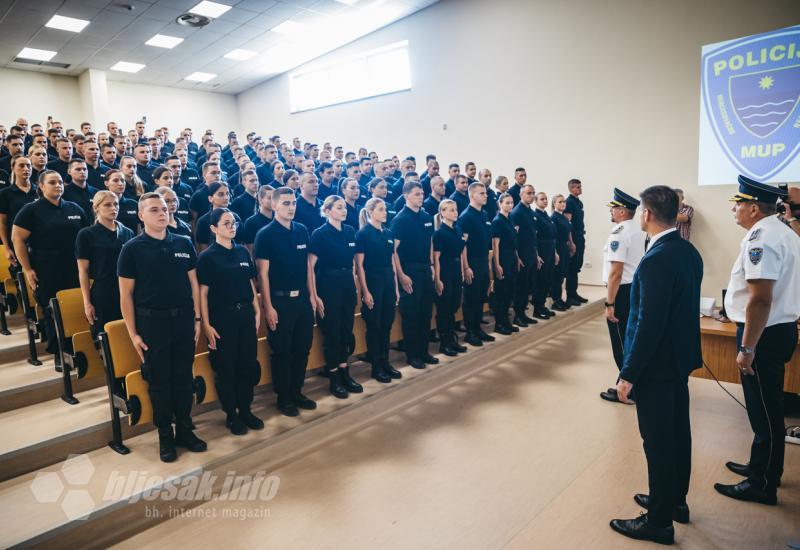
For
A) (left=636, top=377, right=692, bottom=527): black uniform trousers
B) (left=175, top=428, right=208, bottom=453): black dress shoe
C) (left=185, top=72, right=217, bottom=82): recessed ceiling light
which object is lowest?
(left=175, top=428, right=208, bottom=453): black dress shoe

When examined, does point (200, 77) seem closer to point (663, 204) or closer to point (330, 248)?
point (330, 248)

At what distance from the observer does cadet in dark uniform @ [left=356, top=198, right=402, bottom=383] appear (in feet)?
12.7

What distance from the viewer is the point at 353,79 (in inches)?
444

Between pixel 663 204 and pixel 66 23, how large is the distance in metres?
10.4

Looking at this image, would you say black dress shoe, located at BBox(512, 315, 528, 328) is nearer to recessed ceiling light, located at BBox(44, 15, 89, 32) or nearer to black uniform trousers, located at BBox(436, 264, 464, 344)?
black uniform trousers, located at BBox(436, 264, 464, 344)

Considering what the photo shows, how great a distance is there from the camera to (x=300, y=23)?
9.73 meters

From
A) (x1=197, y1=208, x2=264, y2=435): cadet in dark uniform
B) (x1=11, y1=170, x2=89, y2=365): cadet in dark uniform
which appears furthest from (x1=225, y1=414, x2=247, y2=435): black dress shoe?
(x1=11, y1=170, x2=89, y2=365): cadet in dark uniform

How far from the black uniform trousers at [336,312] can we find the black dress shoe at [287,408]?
46 cm

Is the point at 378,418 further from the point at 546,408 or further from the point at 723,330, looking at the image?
the point at 723,330

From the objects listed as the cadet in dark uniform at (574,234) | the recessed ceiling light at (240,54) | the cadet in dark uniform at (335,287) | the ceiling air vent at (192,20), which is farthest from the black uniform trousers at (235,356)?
the recessed ceiling light at (240,54)

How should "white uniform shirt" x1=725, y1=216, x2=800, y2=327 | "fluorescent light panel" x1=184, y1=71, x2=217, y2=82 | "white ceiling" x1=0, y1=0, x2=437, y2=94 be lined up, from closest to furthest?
"white uniform shirt" x1=725, y1=216, x2=800, y2=327 < "white ceiling" x1=0, y1=0, x2=437, y2=94 < "fluorescent light panel" x1=184, y1=71, x2=217, y2=82

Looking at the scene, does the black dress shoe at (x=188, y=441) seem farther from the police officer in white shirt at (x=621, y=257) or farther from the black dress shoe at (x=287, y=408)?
the police officer in white shirt at (x=621, y=257)

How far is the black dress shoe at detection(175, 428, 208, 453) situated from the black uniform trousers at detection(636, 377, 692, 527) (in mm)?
2319

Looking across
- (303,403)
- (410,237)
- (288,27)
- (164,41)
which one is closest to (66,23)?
(164,41)
